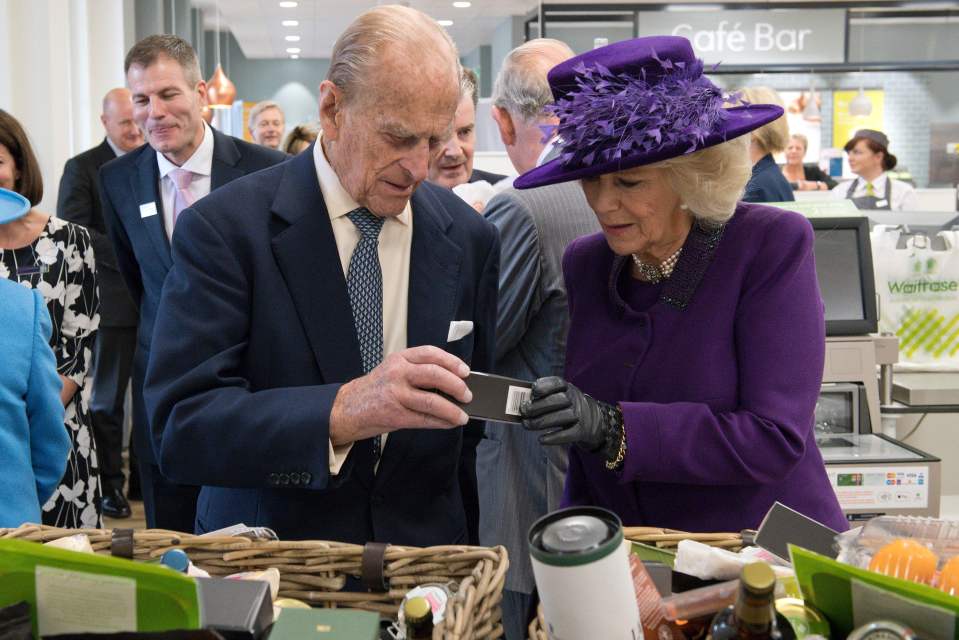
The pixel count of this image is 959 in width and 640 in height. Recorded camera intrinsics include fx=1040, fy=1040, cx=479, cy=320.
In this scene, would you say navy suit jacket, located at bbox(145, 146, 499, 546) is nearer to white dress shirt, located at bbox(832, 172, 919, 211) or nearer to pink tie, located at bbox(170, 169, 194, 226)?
pink tie, located at bbox(170, 169, 194, 226)

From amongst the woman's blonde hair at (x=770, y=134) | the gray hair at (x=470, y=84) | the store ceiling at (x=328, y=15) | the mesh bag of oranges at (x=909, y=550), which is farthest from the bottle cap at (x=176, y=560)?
the store ceiling at (x=328, y=15)

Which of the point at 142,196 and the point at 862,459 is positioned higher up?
the point at 142,196

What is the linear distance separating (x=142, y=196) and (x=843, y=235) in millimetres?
2255

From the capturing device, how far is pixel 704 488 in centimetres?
168

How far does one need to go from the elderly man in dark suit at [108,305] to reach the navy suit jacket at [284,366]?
399cm

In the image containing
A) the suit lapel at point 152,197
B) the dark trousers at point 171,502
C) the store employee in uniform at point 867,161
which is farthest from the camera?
the store employee in uniform at point 867,161

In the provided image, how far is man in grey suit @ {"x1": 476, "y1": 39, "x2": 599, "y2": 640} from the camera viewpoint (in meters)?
2.38

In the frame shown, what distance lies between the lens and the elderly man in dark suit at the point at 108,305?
551 centimetres

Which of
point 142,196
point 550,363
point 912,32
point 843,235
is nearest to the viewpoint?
point 550,363

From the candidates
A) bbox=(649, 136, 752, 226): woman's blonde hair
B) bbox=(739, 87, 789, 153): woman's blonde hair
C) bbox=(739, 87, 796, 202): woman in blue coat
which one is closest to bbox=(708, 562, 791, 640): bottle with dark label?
bbox=(649, 136, 752, 226): woman's blonde hair

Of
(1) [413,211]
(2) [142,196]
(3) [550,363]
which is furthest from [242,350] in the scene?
(2) [142,196]

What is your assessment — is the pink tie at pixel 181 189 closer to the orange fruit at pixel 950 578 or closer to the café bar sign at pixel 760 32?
the orange fruit at pixel 950 578

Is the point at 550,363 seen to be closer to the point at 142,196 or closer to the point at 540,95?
the point at 540,95

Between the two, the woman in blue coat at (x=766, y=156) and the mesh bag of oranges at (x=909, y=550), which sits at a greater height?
the woman in blue coat at (x=766, y=156)
